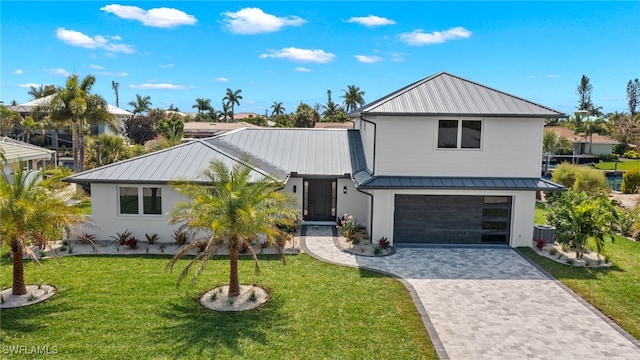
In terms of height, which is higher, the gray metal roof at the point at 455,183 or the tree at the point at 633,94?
the tree at the point at 633,94

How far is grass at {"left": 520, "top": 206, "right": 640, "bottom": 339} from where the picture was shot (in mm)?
10766

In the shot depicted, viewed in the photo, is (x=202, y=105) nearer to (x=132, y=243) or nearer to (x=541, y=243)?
(x=132, y=243)

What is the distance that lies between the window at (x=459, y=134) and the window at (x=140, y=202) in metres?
11.4

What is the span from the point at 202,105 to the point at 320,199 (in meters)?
87.5

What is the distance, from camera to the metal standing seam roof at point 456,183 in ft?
52.0

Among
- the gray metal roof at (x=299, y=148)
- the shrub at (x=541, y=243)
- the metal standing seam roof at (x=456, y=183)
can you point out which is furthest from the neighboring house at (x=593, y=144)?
the metal standing seam roof at (x=456, y=183)

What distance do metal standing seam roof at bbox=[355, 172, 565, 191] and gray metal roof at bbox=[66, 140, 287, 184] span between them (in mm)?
4266

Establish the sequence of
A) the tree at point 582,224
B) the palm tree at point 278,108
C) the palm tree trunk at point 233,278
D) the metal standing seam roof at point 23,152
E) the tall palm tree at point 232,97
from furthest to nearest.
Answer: the palm tree at point 278,108 → the tall palm tree at point 232,97 → the metal standing seam roof at point 23,152 → the tree at point 582,224 → the palm tree trunk at point 233,278

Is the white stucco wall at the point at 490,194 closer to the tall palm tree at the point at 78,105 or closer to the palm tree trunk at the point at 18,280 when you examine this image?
the palm tree trunk at the point at 18,280

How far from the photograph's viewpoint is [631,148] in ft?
220

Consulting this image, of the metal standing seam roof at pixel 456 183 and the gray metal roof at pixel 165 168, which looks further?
the gray metal roof at pixel 165 168

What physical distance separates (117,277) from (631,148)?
7845cm

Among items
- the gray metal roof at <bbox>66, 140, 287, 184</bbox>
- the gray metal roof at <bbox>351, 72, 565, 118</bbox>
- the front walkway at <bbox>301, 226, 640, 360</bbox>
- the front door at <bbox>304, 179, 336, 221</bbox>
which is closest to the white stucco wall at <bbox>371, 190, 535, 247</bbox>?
the front walkway at <bbox>301, 226, 640, 360</bbox>

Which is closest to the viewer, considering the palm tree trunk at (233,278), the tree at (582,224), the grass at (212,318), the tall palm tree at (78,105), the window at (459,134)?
the grass at (212,318)
